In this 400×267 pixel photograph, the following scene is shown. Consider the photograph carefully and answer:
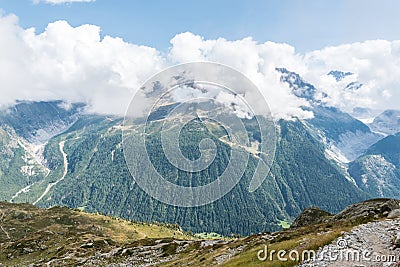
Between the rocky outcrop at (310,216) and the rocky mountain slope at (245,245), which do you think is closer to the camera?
the rocky mountain slope at (245,245)

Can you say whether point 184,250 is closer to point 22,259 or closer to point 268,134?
point 268,134

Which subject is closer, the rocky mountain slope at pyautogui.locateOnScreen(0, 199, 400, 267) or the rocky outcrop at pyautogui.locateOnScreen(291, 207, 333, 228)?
the rocky mountain slope at pyautogui.locateOnScreen(0, 199, 400, 267)

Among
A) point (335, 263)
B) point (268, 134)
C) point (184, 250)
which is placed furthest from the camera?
point (184, 250)

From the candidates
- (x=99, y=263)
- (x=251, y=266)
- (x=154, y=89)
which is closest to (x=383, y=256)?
(x=251, y=266)

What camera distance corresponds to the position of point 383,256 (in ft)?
87.9

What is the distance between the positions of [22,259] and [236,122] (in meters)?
161

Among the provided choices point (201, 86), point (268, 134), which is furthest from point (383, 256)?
point (201, 86)

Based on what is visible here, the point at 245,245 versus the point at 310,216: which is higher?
the point at 310,216

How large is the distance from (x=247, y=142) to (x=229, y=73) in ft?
36.8

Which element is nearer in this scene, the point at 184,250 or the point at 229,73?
the point at 229,73

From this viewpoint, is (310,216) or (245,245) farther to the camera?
(310,216)

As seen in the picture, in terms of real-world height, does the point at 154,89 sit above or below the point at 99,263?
above

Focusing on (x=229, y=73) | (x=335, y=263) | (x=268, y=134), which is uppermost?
(x=229, y=73)

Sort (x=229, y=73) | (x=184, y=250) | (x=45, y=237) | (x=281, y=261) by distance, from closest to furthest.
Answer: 1. (x=281, y=261)
2. (x=229, y=73)
3. (x=184, y=250)
4. (x=45, y=237)
